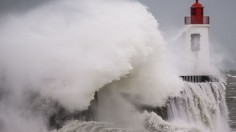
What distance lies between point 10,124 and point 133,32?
13.1 feet

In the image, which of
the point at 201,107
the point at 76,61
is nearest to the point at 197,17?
the point at 201,107

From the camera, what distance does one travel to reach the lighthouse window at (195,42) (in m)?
24.8

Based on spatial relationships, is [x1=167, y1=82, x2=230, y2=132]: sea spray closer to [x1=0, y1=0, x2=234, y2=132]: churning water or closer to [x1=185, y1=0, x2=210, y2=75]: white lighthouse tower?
[x1=0, y1=0, x2=234, y2=132]: churning water

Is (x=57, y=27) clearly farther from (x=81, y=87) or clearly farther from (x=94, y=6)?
(x=81, y=87)

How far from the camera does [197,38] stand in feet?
81.5

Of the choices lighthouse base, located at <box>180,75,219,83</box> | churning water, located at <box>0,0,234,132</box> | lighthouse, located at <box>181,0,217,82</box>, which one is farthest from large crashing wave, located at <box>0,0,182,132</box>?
lighthouse, located at <box>181,0,217,82</box>

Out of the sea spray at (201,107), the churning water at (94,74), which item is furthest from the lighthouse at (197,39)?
the churning water at (94,74)

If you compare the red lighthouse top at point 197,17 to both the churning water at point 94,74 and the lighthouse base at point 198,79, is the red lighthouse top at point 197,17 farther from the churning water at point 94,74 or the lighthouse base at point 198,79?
the churning water at point 94,74

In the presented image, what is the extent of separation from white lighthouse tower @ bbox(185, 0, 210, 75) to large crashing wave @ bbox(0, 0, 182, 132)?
737cm

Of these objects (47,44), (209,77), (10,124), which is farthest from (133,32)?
(209,77)

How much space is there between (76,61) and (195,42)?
39.7ft

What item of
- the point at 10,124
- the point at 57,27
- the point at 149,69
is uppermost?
the point at 57,27

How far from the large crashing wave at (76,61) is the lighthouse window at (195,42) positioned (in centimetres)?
752

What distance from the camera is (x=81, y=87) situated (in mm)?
13141
